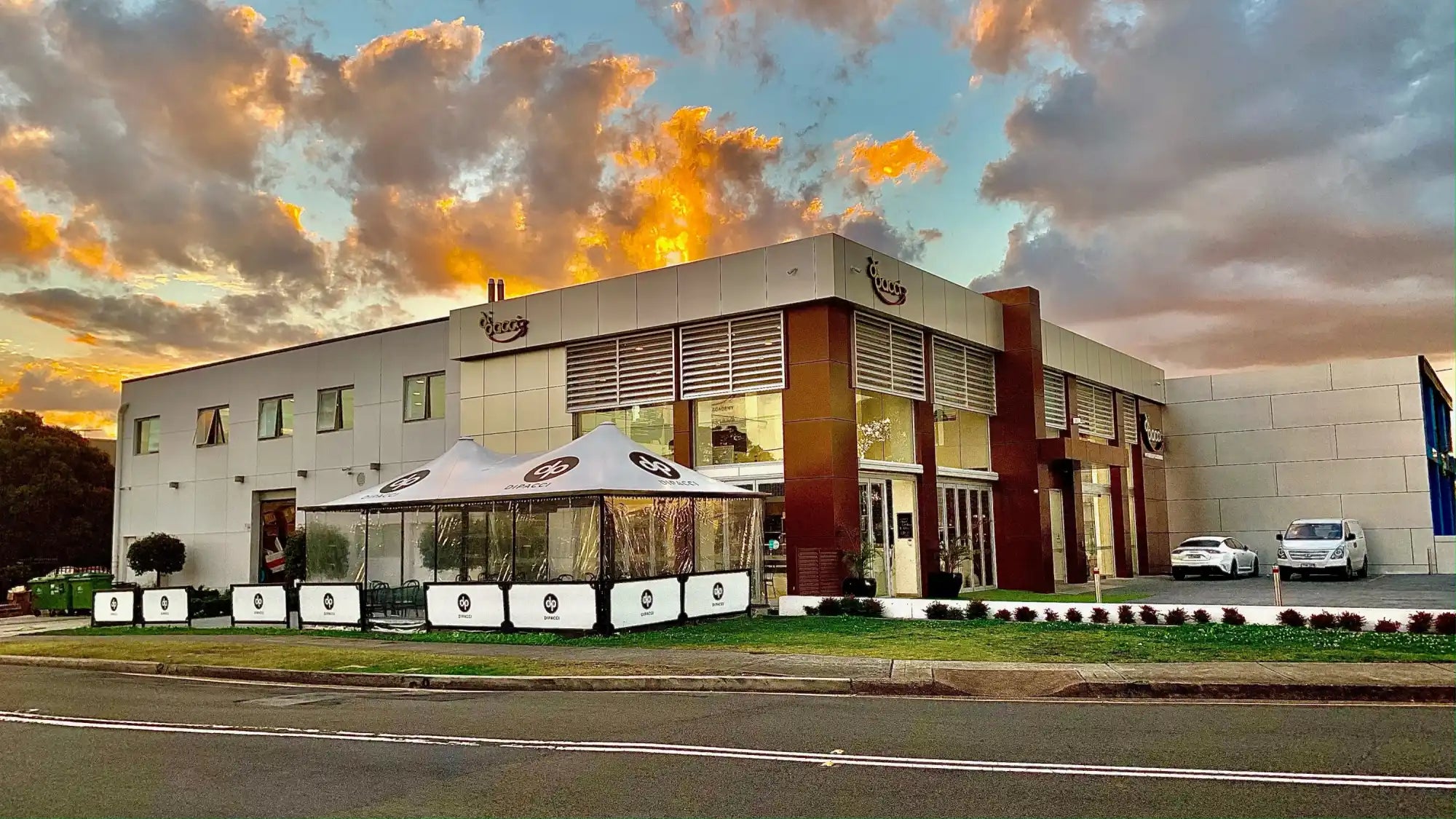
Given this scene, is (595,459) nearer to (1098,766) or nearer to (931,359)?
(931,359)

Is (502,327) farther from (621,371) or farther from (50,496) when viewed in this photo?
(50,496)

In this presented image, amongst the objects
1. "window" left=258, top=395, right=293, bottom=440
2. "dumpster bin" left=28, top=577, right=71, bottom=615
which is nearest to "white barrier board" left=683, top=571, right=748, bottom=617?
"window" left=258, top=395, right=293, bottom=440

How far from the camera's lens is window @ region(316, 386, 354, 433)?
3522 cm

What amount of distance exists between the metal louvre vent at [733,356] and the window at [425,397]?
9274 mm

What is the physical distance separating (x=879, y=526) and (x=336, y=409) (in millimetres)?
18673

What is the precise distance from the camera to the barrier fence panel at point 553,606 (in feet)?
64.2

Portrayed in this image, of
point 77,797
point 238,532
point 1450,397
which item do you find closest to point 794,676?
point 77,797

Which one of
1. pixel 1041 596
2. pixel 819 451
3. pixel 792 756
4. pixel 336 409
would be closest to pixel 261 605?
pixel 336 409

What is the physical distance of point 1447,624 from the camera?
1648 cm

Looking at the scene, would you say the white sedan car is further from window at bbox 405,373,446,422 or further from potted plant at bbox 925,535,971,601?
window at bbox 405,373,446,422

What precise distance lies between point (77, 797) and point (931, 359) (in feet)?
73.8

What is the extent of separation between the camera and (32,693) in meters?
15.2

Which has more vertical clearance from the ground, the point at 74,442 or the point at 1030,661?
the point at 74,442

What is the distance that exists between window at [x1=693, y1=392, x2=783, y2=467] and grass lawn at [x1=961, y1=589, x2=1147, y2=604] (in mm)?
5630
